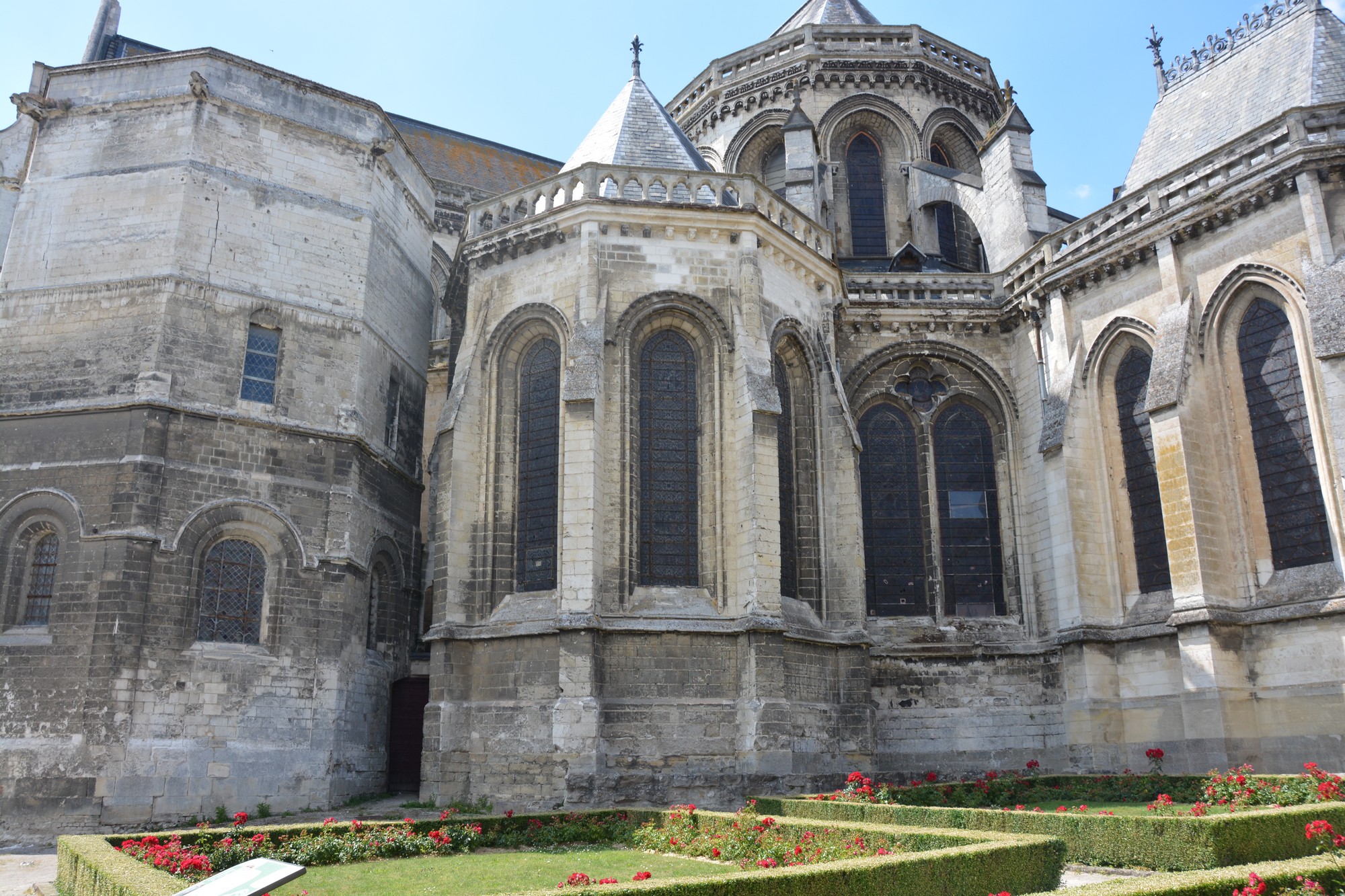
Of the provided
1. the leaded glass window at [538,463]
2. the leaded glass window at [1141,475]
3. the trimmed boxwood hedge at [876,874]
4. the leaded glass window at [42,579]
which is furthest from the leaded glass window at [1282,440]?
the leaded glass window at [42,579]

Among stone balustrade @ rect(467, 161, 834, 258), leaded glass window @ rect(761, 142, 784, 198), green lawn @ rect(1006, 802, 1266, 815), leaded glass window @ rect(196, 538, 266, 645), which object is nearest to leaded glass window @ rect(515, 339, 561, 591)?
stone balustrade @ rect(467, 161, 834, 258)

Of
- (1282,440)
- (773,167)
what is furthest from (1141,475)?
(773,167)

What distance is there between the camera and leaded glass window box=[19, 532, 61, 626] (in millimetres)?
16719

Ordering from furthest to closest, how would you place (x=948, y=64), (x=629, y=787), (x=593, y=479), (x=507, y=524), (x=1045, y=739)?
1. (x=948, y=64)
2. (x=1045, y=739)
3. (x=507, y=524)
4. (x=593, y=479)
5. (x=629, y=787)

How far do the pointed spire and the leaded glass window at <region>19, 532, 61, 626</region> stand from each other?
11.0 meters

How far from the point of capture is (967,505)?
22328 millimetres

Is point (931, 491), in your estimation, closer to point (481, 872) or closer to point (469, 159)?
point (481, 872)

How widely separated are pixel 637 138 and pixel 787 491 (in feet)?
25.8

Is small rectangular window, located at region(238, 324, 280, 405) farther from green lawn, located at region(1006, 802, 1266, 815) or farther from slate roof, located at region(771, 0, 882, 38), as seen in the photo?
slate roof, located at region(771, 0, 882, 38)

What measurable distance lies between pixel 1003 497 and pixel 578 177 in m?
11.0

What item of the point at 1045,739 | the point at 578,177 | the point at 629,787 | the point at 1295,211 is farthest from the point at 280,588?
the point at 1295,211

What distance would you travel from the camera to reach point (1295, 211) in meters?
17.5

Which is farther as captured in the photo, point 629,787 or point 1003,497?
point 1003,497

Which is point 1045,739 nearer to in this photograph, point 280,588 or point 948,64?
point 280,588
